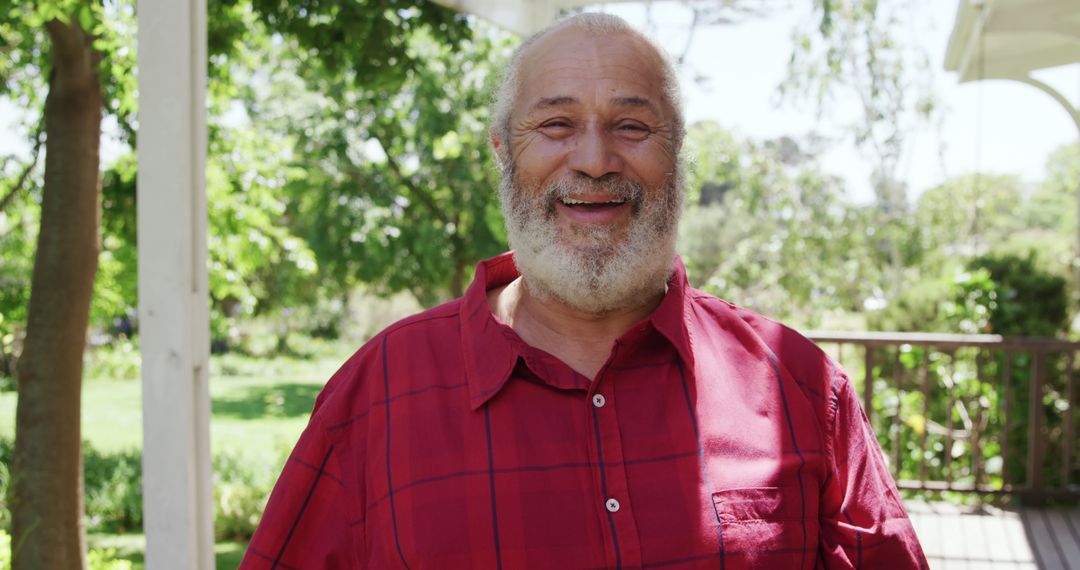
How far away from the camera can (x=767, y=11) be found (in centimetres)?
737

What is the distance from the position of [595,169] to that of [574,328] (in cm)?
24

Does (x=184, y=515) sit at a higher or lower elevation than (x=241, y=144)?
lower

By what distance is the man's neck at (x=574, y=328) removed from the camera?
1331 millimetres

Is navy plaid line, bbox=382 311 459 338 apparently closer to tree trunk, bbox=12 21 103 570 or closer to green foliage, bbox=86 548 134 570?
tree trunk, bbox=12 21 103 570

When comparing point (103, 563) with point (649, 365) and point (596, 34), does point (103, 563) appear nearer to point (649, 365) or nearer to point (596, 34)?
point (649, 365)

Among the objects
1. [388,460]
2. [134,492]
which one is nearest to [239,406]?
[134,492]

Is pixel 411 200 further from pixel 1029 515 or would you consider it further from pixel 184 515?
pixel 184 515

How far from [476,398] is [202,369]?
1.34 metres

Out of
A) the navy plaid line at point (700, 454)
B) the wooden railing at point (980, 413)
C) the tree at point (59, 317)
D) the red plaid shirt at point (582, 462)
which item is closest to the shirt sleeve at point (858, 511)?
the red plaid shirt at point (582, 462)

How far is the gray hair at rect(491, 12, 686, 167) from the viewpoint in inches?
52.9

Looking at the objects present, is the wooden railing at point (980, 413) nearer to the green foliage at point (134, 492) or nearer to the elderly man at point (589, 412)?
the elderly man at point (589, 412)

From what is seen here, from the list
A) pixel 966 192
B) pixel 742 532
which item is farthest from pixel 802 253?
pixel 742 532

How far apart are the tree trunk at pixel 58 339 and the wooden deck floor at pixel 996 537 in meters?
3.34

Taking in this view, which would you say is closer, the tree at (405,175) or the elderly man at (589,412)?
the elderly man at (589,412)
